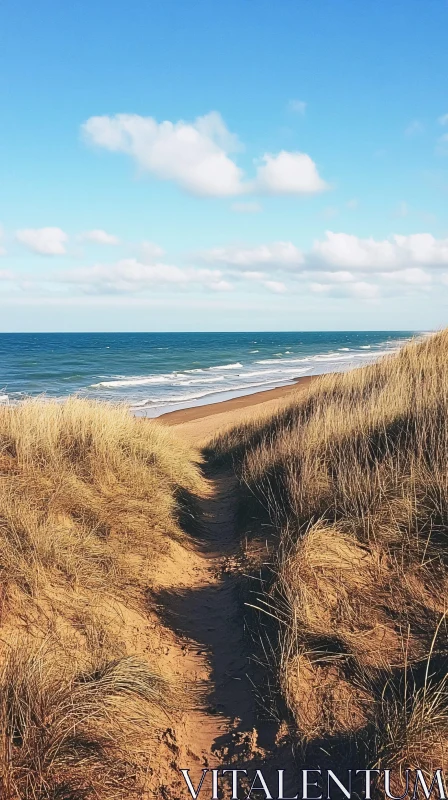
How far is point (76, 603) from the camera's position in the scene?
13.9ft

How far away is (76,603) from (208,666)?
1.26m

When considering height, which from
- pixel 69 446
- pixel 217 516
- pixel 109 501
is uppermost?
pixel 69 446

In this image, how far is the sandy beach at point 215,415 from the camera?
53.8 feet

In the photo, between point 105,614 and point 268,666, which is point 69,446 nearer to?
point 105,614

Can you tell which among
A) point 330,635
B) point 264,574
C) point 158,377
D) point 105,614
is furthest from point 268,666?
point 158,377

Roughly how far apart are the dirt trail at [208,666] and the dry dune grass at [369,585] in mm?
433

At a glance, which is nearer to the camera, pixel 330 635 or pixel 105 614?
pixel 330 635

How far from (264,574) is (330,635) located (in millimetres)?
1164

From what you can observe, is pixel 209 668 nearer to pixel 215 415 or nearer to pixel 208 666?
pixel 208 666

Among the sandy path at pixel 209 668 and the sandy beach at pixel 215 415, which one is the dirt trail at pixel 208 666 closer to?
the sandy path at pixel 209 668

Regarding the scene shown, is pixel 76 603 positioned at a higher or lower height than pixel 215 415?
higher

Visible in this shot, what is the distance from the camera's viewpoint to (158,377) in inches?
1667

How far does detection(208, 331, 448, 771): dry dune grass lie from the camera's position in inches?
117

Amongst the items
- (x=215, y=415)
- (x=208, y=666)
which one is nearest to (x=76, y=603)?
(x=208, y=666)
